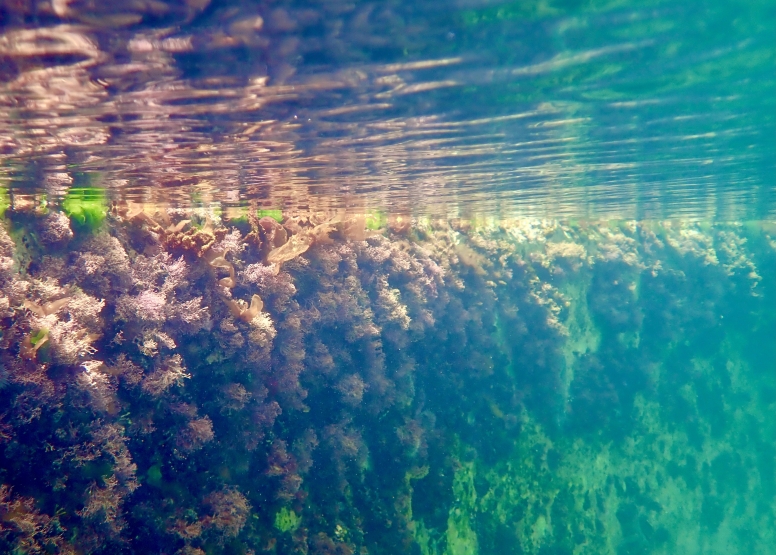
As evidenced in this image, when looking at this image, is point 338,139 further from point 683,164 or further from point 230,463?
point 683,164

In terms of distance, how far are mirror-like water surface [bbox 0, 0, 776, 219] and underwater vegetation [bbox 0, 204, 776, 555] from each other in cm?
208

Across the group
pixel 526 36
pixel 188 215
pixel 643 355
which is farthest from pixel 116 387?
pixel 643 355

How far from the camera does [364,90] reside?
5.23 meters

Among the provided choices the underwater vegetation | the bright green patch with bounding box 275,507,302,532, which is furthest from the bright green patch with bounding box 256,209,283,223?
the bright green patch with bounding box 275,507,302,532

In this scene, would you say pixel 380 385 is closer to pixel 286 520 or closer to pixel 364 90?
pixel 286 520

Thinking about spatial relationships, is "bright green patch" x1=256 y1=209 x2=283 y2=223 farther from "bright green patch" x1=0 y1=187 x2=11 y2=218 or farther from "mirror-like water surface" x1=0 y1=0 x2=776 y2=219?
"bright green patch" x1=0 y1=187 x2=11 y2=218

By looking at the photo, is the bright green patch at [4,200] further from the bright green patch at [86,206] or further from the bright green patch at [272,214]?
the bright green patch at [272,214]

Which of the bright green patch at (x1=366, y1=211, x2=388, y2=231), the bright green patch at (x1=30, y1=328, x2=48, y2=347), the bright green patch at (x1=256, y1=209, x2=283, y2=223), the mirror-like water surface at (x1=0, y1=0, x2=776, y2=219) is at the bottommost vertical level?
the bright green patch at (x1=30, y1=328, x2=48, y2=347)

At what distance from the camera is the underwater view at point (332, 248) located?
432 centimetres

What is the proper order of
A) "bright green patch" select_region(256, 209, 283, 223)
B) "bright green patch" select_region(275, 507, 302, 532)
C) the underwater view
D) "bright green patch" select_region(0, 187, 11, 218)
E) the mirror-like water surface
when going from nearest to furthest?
the mirror-like water surface, the underwater view, "bright green patch" select_region(0, 187, 11, 218), "bright green patch" select_region(275, 507, 302, 532), "bright green patch" select_region(256, 209, 283, 223)

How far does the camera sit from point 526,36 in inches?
172

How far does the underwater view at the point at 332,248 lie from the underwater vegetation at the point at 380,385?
66mm

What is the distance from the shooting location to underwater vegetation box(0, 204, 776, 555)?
6672 millimetres

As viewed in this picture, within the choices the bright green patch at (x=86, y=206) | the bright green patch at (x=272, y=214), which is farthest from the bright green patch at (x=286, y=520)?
the bright green patch at (x=86, y=206)
